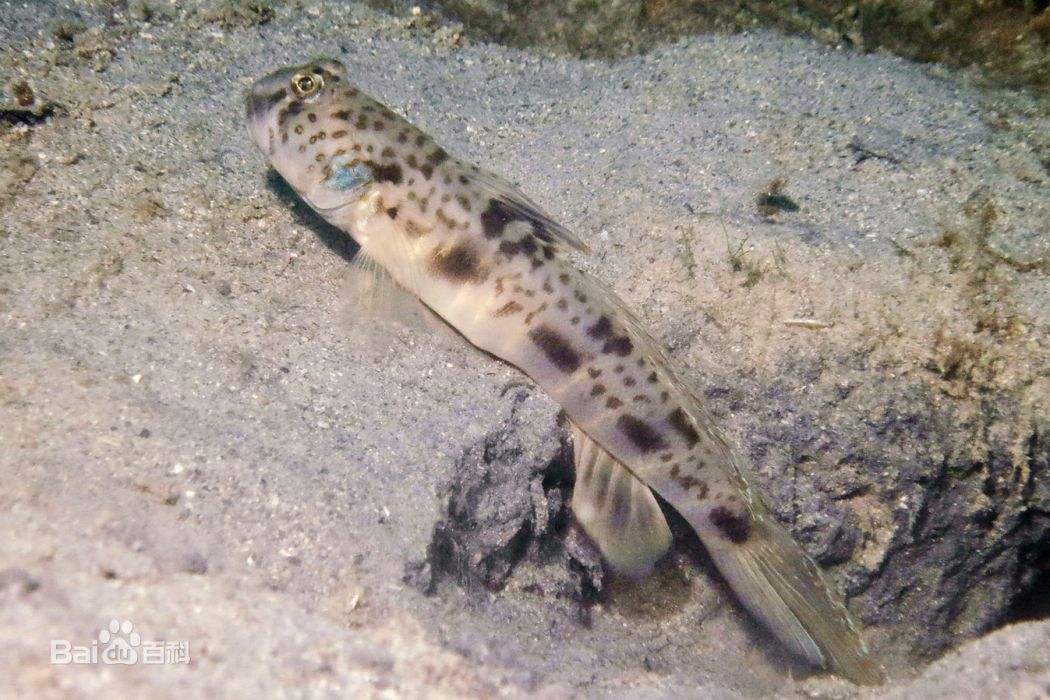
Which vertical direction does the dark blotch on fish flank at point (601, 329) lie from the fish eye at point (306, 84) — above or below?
below

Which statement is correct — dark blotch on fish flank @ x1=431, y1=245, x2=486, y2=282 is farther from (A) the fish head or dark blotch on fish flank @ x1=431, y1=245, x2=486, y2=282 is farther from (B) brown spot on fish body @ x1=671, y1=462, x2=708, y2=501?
(B) brown spot on fish body @ x1=671, y1=462, x2=708, y2=501

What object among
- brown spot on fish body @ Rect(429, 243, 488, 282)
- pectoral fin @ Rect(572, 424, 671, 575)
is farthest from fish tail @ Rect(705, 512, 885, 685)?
brown spot on fish body @ Rect(429, 243, 488, 282)

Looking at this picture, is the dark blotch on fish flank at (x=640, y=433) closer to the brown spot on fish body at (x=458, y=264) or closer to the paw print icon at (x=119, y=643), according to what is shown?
the brown spot on fish body at (x=458, y=264)

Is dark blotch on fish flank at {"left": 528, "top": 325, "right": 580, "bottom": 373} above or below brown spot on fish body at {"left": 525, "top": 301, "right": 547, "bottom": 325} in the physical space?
below

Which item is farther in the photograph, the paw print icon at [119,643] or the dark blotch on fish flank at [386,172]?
the dark blotch on fish flank at [386,172]

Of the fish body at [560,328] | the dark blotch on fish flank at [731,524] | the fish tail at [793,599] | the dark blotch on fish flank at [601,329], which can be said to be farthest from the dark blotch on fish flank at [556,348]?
the fish tail at [793,599]

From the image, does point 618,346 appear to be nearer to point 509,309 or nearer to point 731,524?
point 509,309
